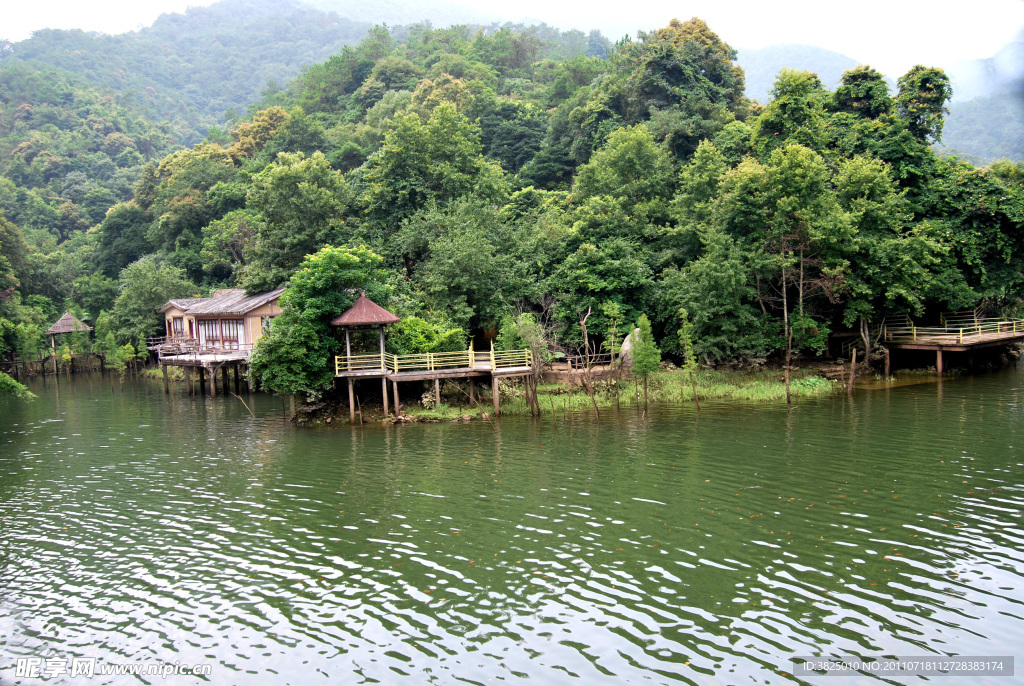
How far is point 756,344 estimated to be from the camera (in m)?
33.3

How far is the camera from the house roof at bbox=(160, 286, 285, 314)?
1558 inches

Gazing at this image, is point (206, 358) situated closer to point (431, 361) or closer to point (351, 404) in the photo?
point (351, 404)

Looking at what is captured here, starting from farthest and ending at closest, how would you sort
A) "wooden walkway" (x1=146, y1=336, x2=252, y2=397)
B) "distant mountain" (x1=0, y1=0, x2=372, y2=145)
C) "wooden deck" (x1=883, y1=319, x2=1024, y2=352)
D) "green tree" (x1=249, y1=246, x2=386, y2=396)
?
"distant mountain" (x1=0, y1=0, x2=372, y2=145), "wooden walkway" (x1=146, y1=336, x2=252, y2=397), "wooden deck" (x1=883, y1=319, x2=1024, y2=352), "green tree" (x1=249, y1=246, x2=386, y2=396)

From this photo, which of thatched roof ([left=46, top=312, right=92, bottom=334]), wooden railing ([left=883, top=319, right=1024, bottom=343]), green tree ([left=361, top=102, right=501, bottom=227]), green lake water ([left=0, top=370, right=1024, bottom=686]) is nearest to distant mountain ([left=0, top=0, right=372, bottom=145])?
thatched roof ([left=46, top=312, right=92, bottom=334])

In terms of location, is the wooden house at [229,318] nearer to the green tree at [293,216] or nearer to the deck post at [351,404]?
the green tree at [293,216]

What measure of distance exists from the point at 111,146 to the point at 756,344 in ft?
346

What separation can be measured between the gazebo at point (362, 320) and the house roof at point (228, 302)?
10.6m

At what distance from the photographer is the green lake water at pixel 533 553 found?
1047 centimetres

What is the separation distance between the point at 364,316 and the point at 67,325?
1833 inches

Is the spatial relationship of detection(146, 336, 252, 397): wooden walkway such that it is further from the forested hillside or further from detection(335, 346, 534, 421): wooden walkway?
detection(335, 346, 534, 421): wooden walkway

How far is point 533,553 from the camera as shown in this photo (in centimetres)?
1405

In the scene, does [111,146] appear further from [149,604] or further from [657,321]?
[149,604]

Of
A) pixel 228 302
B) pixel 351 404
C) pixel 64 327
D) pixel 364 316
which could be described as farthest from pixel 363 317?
pixel 64 327

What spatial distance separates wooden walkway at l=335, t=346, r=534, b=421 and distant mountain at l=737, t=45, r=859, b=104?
15991cm
